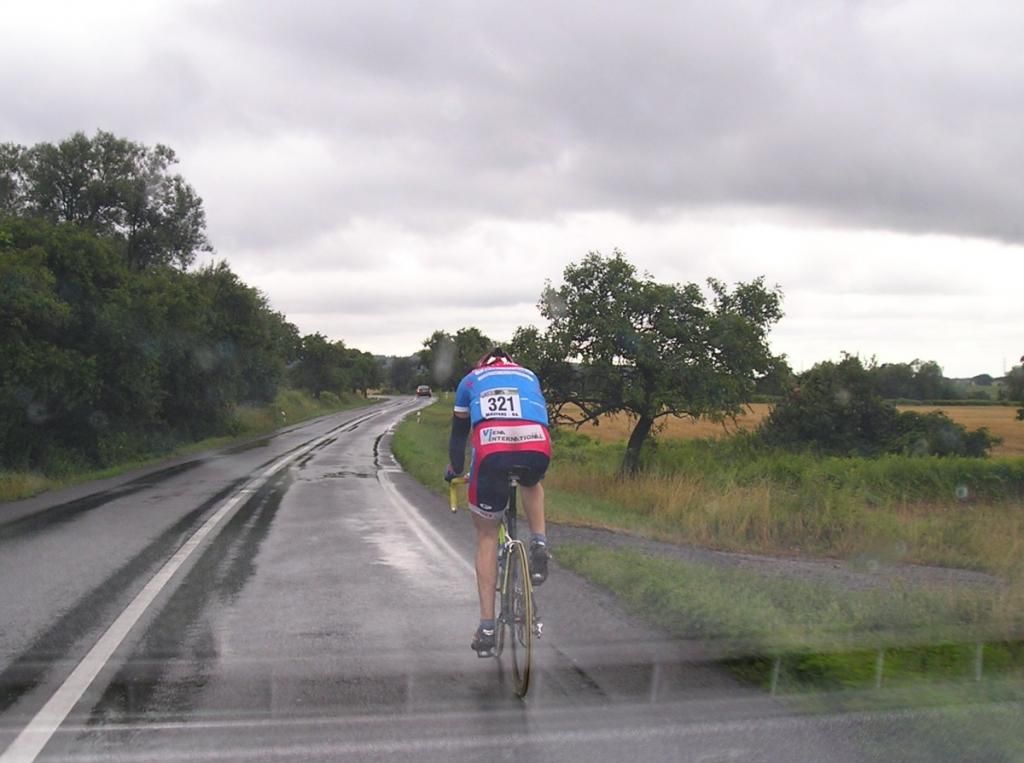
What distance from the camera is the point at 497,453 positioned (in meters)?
5.52

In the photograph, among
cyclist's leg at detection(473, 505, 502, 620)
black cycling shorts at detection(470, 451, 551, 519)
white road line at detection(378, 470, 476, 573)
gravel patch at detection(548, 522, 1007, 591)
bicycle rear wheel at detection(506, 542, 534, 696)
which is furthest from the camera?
white road line at detection(378, 470, 476, 573)

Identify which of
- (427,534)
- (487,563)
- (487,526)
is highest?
(487,526)

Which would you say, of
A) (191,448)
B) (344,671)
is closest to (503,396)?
(344,671)

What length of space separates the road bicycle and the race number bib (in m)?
0.33

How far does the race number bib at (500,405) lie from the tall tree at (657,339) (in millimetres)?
17551

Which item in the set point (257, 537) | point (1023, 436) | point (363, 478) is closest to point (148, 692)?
point (257, 537)

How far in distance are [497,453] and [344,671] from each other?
1671mm

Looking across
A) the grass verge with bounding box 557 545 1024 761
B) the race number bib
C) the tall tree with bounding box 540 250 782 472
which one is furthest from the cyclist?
the tall tree with bounding box 540 250 782 472

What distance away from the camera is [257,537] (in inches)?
460

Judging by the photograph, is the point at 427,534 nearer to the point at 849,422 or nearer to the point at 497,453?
the point at 497,453

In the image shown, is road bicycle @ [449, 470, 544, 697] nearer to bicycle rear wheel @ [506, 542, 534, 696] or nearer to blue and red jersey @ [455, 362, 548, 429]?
bicycle rear wheel @ [506, 542, 534, 696]

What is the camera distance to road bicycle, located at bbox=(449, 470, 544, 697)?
541 cm

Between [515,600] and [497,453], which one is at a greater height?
[497,453]

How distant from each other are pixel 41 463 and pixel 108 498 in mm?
6605
